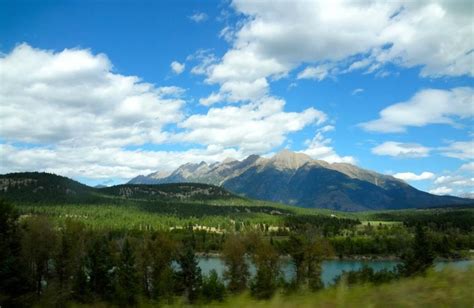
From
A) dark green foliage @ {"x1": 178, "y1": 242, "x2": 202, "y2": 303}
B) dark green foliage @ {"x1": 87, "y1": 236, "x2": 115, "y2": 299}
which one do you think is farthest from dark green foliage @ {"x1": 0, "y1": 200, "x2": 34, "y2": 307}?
dark green foliage @ {"x1": 178, "y1": 242, "x2": 202, "y2": 303}

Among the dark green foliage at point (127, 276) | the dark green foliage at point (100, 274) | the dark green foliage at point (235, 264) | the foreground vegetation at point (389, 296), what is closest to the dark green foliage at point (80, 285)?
the dark green foliage at point (100, 274)

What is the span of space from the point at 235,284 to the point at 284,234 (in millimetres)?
141580

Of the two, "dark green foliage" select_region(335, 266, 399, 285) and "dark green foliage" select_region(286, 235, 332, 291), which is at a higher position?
"dark green foliage" select_region(335, 266, 399, 285)

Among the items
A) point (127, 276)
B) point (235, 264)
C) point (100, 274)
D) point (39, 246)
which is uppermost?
point (39, 246)

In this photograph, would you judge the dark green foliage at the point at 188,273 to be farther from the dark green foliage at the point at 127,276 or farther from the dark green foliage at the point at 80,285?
the dark green foliage at the point at 80,285

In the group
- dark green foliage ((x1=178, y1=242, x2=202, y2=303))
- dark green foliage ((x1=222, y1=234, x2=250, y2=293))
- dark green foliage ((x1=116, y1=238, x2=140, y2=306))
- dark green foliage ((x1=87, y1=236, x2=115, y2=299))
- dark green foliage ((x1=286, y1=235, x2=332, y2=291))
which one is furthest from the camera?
dark green foliage ((x1=178, y1=242, x2=202, y2=303))

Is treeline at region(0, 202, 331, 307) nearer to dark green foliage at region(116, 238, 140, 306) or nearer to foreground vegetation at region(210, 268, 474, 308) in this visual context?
dark green foliage at region(116, 238, 140, 306)

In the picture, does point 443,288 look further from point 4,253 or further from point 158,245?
point 158,245

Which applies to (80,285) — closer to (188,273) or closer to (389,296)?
(188,273)

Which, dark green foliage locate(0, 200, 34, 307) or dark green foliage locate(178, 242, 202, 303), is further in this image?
dark green foliage locate(178, 242, 202, 303)

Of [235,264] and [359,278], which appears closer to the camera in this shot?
[359,278]

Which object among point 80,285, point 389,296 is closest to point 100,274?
point 80,285

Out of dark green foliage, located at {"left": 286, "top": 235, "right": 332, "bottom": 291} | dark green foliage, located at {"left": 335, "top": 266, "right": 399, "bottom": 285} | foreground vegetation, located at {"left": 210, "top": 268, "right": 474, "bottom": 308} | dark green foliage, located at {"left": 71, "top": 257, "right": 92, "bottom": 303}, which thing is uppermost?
foreground vegetation, located at {"left": 210, "top": 268, "right": 474, "bottom": 308}

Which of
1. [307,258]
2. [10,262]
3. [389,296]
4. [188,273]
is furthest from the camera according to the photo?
[188,273]
